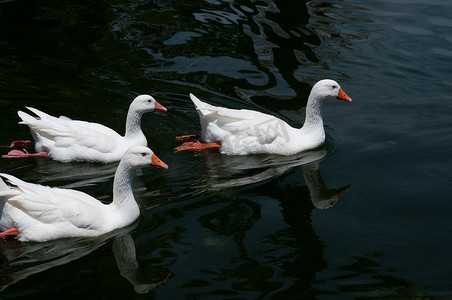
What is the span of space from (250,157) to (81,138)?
280 cm

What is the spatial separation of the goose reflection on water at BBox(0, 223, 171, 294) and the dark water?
0.08 ft

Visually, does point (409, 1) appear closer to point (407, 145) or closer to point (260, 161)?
point (407, 145)

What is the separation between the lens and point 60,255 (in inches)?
325

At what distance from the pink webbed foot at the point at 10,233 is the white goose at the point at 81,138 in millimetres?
2574

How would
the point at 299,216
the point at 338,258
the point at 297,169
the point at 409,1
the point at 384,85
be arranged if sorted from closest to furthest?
the point at 338,258
the point at 299,216
the point at 297,169
the point at 384,85
the point at 409,1

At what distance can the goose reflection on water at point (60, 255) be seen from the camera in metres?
7.80

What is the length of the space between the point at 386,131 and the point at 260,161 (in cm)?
264

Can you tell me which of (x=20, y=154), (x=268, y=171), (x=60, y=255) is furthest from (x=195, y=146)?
(x=60, y=255)

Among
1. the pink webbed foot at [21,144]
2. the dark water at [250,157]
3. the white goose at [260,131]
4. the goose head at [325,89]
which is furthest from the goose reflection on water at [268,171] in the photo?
the pink webbed foot at [21,144]

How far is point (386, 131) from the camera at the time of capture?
12.4 meters

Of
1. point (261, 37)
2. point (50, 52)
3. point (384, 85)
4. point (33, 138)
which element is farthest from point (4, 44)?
point (384, 85)

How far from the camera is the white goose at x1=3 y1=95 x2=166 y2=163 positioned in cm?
1090

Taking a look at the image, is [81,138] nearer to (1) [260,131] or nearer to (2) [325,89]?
(1) [260,131]

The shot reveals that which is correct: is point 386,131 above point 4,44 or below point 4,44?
below
